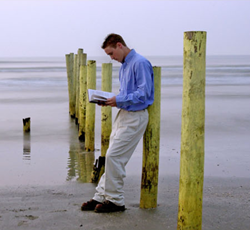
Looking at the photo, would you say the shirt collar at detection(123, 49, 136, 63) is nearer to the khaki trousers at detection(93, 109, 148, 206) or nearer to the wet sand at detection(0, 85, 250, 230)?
the khaki trousers at detection(93, 109, 148, 206)

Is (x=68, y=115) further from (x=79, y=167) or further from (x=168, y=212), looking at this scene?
(x=168, y=212)

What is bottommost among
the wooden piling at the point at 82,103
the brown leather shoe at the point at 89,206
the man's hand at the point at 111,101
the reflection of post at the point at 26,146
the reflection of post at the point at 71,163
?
the reflection of post at the point at 26,146

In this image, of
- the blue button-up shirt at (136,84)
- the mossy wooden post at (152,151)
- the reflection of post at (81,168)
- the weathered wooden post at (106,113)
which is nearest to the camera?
the blue button-up shirt at (136,84)

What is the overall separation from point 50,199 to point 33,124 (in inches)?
258

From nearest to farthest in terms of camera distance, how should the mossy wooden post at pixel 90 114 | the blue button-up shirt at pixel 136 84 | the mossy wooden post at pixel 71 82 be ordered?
1. the blue button-up shirt at pixel 136 84
2. the mossy wooden post at pixel 90 114
3. the mossy wooden post at pixel 71 82

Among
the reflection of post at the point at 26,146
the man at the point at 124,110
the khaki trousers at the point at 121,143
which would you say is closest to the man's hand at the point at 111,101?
the man at the point at 124,110

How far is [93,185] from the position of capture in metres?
5.89

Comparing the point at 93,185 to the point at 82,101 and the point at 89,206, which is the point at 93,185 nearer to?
the point at 89,206

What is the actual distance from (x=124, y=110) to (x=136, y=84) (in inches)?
11.2

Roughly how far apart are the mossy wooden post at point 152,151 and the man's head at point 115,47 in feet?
1.12

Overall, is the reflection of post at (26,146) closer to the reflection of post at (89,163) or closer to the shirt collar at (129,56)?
the reflection of post at (89,163)

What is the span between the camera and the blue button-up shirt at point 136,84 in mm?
4316

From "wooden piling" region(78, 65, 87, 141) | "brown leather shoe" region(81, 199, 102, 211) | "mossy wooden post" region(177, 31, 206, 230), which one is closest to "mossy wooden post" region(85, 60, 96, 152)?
"wooden piling" region(78, 65, 87, 141)

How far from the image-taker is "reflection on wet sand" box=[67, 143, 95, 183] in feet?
21.2
